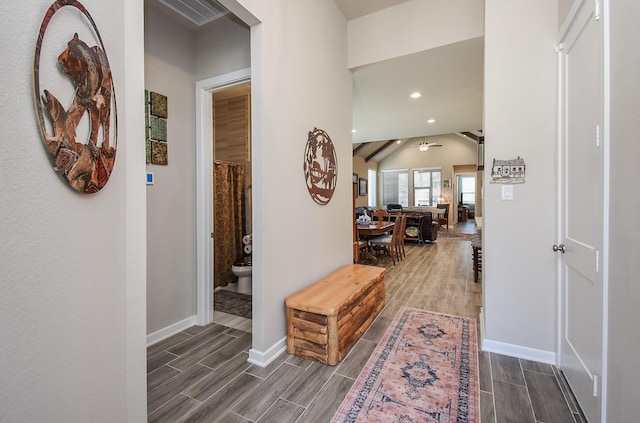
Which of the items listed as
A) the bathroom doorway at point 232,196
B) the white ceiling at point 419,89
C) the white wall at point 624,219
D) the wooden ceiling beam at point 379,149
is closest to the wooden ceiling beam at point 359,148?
the wooden ceiling beam at point 379,149

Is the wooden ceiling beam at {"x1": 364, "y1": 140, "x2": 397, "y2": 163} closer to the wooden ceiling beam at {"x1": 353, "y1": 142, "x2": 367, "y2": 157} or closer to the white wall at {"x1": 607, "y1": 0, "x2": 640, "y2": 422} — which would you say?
the wooden ceiling beam at {"x1": 353, "y1": 142, "x2": 367, "y2": 157}

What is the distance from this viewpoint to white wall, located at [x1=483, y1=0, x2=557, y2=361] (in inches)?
85.7

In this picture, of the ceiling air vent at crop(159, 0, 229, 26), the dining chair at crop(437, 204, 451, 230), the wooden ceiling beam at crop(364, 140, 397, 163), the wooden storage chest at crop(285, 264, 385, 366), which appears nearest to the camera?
the wooden storage chest at crop(285, 264, 385, 366)

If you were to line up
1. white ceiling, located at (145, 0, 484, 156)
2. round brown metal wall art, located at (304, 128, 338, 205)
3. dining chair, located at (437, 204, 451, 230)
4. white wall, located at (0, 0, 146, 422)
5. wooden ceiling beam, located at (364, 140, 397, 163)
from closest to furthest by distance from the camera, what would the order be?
white wall, located at (0, 0, 146, 422) → round brown metal wall art, located at (304, 128, 338, 205) → white ceiling, located at (145, 0, 484, 156) → dining chair, located at (437, 204, 451, 230) → wooden ceiling beam, located at (364, 140, 397, 163)

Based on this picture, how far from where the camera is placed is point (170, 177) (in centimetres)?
268

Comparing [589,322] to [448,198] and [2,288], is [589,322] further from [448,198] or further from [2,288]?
[448,198]

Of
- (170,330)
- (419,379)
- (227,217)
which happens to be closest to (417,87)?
(227,217)

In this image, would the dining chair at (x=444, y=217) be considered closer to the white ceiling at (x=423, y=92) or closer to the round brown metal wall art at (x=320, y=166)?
the white ceiling at (x=423, y=92)

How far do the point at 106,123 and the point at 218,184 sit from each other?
2.96 metres

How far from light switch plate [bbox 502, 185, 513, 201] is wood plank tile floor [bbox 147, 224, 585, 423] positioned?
49.5 inches

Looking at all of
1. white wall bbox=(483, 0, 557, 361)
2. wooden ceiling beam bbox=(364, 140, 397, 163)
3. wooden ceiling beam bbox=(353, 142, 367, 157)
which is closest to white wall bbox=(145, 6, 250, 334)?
white wall bbox=(483, 0, 557, 361)

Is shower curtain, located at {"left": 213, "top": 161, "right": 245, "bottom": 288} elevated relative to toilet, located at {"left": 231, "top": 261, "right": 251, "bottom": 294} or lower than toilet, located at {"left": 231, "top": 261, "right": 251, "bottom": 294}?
elevated

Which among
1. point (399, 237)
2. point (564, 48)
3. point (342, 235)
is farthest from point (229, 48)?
point (399, 237)

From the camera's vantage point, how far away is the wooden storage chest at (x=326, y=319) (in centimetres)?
212
